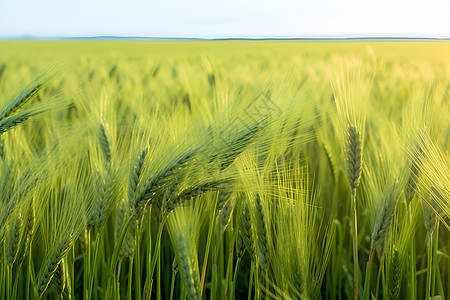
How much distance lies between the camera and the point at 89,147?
3.94 feet

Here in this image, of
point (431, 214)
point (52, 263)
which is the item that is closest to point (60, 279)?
point (52, 263)

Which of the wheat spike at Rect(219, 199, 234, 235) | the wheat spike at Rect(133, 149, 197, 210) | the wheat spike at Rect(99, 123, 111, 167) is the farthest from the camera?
the wheat spike at Rect(99, 123, 111, 167)

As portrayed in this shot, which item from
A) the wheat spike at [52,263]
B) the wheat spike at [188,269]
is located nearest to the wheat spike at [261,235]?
→ the wheat spike at [188,269]

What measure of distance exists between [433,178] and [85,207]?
74 centimetres

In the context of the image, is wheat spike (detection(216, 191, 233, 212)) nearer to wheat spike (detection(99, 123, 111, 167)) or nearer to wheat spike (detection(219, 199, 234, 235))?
wheat spike (detection(219, 199, 234, 235))

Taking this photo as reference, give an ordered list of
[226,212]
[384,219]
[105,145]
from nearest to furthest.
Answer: [384,219] < [226,212] < [105,145]

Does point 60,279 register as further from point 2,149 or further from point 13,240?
point 2,149

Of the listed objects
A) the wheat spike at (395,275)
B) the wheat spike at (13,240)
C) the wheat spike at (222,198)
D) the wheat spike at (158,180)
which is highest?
the wheat spike at (158,180)

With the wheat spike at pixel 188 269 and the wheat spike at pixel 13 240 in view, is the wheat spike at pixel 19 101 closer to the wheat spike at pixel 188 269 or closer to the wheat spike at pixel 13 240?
the wheat spike at pixel 13 240

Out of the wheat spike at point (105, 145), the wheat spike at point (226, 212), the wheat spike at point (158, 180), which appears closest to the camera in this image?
the wheat spike at point (158, 180)

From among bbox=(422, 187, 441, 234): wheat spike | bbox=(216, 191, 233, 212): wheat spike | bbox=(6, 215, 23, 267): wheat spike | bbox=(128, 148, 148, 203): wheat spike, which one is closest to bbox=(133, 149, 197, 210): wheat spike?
bbox=(128, 148, 148, 203): wheat spike

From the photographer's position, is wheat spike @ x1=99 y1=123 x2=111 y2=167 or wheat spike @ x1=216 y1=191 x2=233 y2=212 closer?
wheat spike @ x1=216 y1=191 x2=233 y2=212

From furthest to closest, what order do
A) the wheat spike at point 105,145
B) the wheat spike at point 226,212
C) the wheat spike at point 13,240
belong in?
the wheat spike at point 105,145 → the wheat spike at point 226,212 → the wheat spike at point 13,240

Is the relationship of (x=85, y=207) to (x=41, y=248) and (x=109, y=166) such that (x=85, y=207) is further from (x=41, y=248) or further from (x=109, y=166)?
(x=41, y=248)
